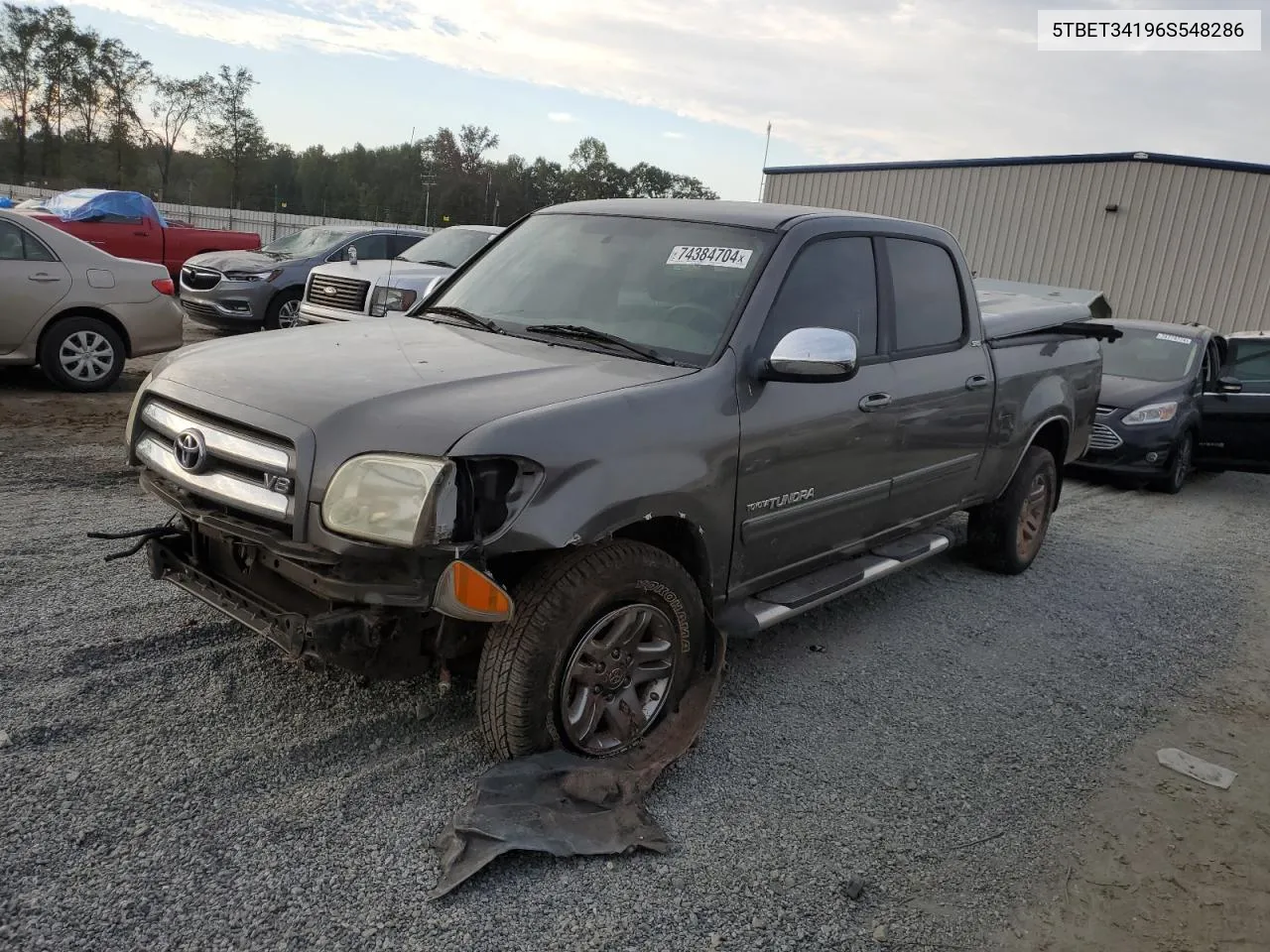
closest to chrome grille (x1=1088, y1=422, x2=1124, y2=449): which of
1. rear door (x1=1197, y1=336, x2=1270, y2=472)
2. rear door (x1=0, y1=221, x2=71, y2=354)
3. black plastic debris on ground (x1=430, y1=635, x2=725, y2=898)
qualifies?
rear door (x1=1197, y1=336, x2=1270, y2=472)

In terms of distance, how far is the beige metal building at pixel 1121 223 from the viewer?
18.8 m

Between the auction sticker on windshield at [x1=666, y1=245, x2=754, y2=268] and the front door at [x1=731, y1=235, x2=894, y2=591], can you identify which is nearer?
the front door at [x1=731, y1=235, x2=894, y2=591]

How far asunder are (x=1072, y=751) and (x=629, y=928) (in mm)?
2163

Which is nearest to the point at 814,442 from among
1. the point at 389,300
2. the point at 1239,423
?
the point at 389,300

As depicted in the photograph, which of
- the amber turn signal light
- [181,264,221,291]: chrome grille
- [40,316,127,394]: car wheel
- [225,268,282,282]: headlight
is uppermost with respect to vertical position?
[225,268,282,282]: headlight

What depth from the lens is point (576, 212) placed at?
15.0 ft

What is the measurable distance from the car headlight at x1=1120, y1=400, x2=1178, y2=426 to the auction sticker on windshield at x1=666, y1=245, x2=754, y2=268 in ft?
23.0

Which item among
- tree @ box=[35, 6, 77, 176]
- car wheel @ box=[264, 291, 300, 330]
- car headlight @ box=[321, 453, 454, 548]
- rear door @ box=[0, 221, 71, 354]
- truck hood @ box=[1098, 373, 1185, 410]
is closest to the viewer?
car headlight @ box=[321, 453, 454, 548]

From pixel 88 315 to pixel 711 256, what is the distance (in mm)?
7106

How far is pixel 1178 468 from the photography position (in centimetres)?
968

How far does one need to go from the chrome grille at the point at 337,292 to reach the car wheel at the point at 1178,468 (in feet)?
27.4

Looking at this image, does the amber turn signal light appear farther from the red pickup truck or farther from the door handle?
the red pickup truck

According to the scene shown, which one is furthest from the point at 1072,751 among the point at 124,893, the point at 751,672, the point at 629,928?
the point at 124,893

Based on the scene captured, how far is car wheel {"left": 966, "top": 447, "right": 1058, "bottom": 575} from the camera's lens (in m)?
5.84
